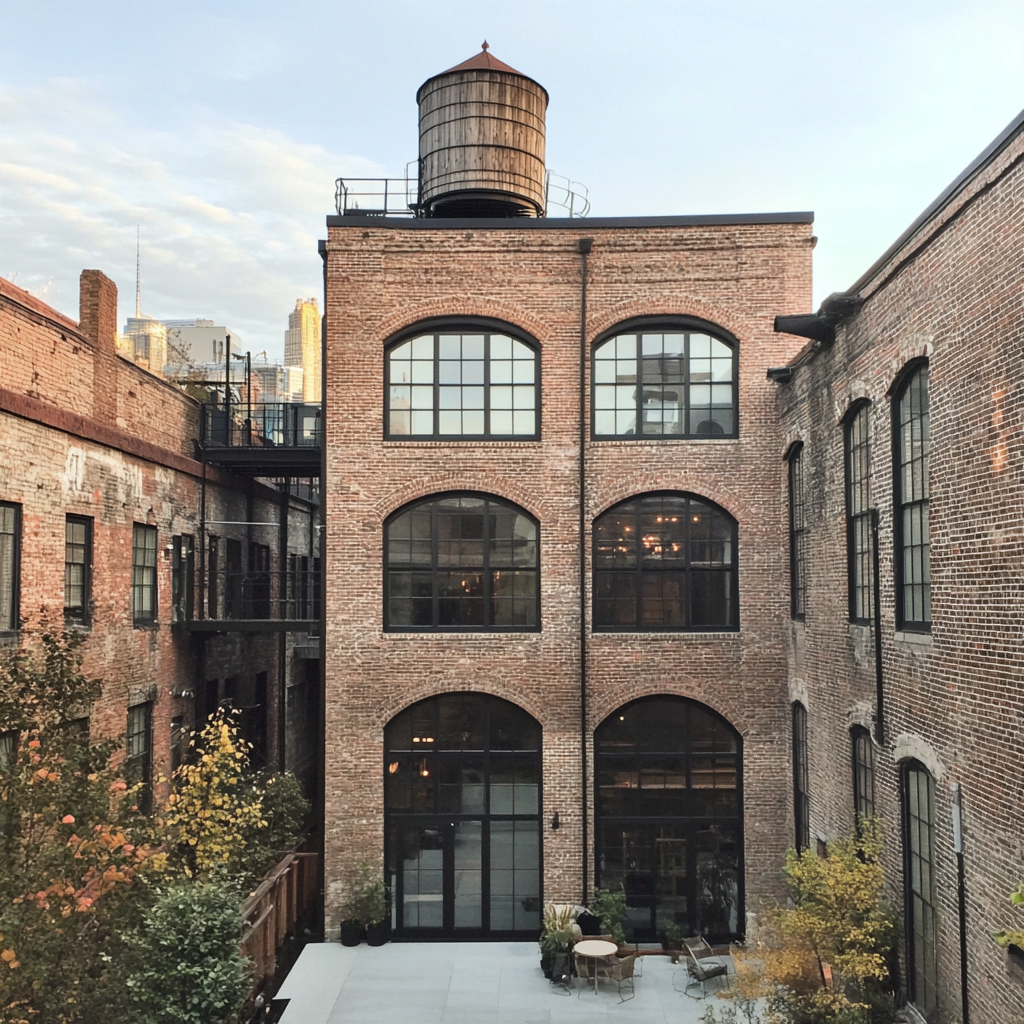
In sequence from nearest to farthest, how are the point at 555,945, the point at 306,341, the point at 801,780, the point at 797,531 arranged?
the point at 555,945
the point at 801,780
the point at 797,531
the point at 306,341

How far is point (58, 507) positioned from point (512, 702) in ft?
25.1

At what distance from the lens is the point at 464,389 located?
16.7m

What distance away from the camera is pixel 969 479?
357 inches

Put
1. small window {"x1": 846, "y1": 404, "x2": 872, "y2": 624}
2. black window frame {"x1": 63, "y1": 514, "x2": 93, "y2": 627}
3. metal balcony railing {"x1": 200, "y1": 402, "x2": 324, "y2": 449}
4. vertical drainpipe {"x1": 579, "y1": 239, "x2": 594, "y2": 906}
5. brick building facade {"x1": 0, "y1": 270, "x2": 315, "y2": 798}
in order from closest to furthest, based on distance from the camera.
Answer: small window {"x1": 846, "y1": 404, "x2": 872, "y2": 624} < brick building facade {"x1": 0, "y1": 270, "x2": 315, "y2": 798} < black window frame {"x1": 63, "y1": 514, "x2": 93, "y2": 627} < vertical drainpipe {"x1": 579, "y1": 239, "x2": 594, "y2": 906} < metal balcony railing {"x1": 200, "y1": 402, "x2": 324, "y2": 449}

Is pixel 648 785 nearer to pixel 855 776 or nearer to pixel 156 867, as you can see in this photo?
pixel 855 776

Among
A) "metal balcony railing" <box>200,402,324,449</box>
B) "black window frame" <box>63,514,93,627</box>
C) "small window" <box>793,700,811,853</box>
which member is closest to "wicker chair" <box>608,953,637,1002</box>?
"small window" <box>793,700,811,853</box>

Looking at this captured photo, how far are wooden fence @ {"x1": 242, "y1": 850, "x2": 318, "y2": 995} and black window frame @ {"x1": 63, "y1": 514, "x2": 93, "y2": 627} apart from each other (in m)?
4.85

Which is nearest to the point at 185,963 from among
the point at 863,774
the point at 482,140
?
the point at 863,774

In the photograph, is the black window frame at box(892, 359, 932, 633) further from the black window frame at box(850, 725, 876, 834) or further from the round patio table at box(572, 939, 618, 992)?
the round patio table at box(572, 939, 618, 992)

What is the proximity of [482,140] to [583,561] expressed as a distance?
808 cm

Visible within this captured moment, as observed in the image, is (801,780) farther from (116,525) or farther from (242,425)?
(242,425)

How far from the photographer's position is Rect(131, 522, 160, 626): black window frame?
54.5ft

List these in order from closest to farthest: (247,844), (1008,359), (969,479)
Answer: (1008,359), (969,479), (247,844)

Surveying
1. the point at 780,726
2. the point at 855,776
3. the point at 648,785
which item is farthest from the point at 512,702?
the point at 855,776
